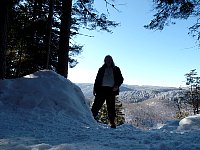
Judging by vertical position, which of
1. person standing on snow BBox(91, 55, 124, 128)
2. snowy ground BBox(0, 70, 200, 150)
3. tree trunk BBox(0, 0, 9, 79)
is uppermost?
tree trunk BBox(0, 0, 9, 79)

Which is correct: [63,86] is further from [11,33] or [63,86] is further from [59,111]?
A: [11,33]

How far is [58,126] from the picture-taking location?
654 centimetres

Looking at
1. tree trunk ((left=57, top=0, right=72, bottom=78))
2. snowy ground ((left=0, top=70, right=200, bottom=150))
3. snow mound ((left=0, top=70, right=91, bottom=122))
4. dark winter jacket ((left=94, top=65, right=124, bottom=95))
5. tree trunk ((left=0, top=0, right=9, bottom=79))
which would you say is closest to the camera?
snowy ground ((left=0, top=70, right=200, bottom=150))

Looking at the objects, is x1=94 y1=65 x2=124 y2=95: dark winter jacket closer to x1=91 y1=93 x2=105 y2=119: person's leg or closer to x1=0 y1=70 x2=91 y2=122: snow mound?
x1=91 y1=93 x2=105 y2=119: person's leg

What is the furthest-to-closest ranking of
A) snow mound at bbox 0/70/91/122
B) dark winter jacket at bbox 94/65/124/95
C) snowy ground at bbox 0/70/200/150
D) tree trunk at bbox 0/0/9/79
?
tree trunk at bbox 0/0/9/79
dark winter jacket at bbox 94/65/124/95
snow mound at bbox 0/70/91/122
snowy ground at bbox 0/70/200/150

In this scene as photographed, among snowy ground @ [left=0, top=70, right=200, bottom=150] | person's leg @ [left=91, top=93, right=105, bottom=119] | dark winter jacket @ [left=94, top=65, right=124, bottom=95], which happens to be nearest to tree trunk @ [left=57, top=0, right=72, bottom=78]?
snowy ground @ [left=0, top=70, right=200, bottom=150]

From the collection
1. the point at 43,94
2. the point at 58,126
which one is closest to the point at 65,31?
the point at 43,94

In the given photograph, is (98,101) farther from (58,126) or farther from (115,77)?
(58,126)

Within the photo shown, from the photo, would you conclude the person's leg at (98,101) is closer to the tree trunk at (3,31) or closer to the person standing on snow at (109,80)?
the person standing on snow at (109,80)

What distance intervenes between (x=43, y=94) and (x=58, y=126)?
153 cm

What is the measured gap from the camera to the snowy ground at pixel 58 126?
14.5 feet

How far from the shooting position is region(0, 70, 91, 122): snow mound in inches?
301

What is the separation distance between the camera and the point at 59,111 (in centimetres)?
761

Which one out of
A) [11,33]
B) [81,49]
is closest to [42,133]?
[11,33]
